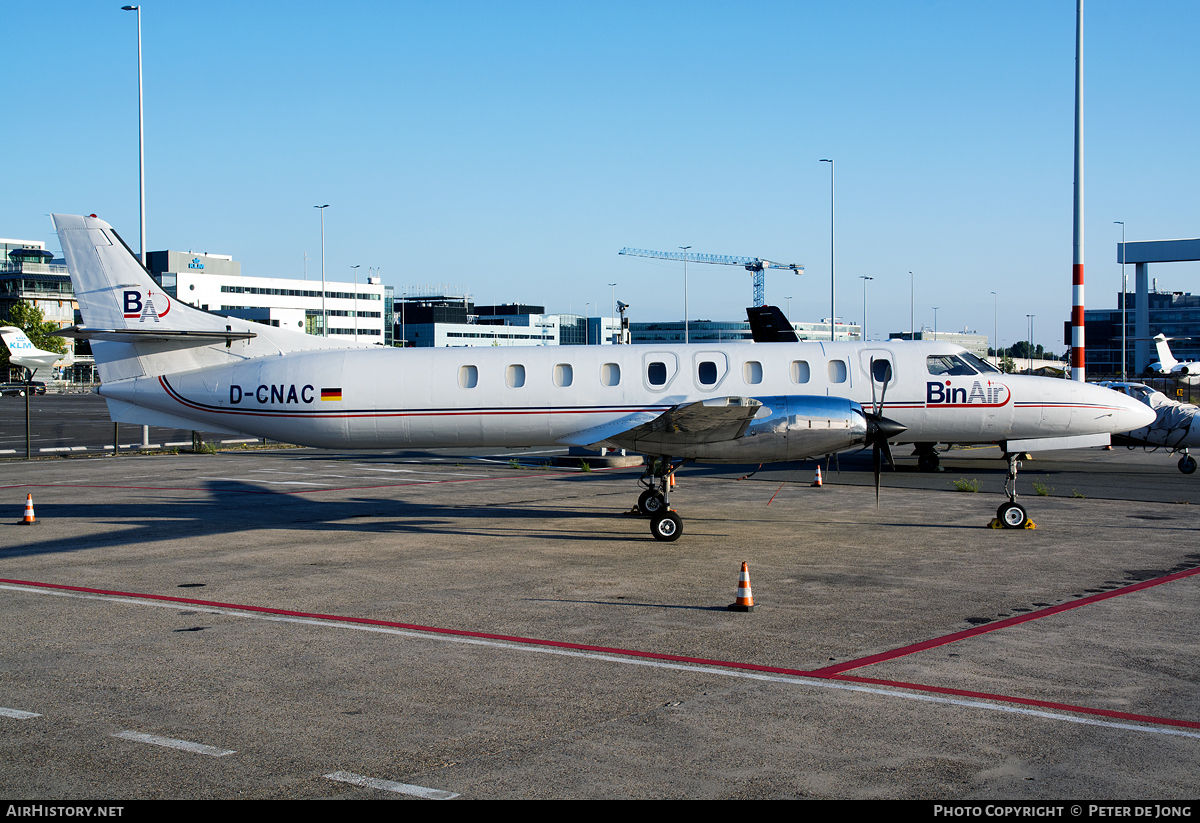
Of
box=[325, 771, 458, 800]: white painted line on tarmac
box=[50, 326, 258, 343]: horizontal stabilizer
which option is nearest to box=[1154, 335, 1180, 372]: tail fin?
box=[50, 326, 258, 343]: horizontal stabilizer

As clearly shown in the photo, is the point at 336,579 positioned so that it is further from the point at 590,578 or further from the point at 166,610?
the point at 590,578

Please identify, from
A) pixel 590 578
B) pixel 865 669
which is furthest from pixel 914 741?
pixel 590 578

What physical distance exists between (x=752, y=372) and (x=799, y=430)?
2.86m

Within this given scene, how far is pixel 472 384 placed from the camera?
18562mm

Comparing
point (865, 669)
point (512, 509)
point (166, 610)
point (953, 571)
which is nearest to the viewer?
point (865, 669)

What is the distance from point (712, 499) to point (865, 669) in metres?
13.2

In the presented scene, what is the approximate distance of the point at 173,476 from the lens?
28.1m

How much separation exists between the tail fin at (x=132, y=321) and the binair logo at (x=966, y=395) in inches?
521

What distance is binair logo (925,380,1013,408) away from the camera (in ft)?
61.8

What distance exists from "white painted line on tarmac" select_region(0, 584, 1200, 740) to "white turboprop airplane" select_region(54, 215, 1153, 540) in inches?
262

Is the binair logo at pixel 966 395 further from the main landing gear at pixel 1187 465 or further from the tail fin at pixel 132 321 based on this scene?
the tail fin at pixel 132 321

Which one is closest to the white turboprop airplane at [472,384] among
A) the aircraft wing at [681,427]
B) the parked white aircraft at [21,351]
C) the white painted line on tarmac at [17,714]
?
the aircraft wing at [681,427]

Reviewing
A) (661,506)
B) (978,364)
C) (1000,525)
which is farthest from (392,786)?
(978,364)
